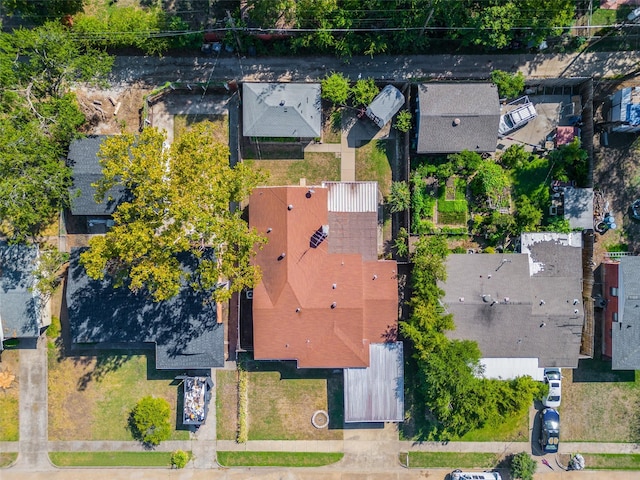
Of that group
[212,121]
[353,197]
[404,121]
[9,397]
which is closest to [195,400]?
[9,397]

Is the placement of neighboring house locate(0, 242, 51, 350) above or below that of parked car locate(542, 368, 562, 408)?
above

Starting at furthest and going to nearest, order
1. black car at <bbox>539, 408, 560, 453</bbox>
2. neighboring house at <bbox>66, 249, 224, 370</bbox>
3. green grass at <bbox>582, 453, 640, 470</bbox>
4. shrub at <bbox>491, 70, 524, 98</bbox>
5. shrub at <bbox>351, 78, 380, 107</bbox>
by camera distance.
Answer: green grass at <bbox>582, 453, 640, 470</bbox> < black car at <bbox>539, 408, 560, 453</bbox> < shrub at <bbox>351, 78, 380, 107</bbox> < shrub at <bbox>491, 70, 524, 98</bbox> < neighboring house at <bbox>66, 249, 224, 370</bbox>

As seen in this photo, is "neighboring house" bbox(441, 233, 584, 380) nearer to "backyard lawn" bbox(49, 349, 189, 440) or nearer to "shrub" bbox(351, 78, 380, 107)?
"shrub" bbox(351, 78, 380, 107)

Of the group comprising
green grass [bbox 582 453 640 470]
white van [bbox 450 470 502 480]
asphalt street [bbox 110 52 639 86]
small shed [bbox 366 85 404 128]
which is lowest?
white van [bbox 450 470 502 480]

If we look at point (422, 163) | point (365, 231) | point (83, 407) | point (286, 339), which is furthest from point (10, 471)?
point (422, 163)

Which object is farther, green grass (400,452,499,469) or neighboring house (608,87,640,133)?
green grass (400,452,499,469)

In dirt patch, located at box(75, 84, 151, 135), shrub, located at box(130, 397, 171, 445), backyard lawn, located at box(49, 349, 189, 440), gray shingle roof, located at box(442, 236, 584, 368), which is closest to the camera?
gray shingle roof, located at box(442, 236, 584, 368)

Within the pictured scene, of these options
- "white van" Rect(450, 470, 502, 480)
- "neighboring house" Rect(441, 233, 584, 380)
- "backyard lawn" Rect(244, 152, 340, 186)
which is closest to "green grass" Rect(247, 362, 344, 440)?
"white van" Rect(450, 470, 502, 480)
